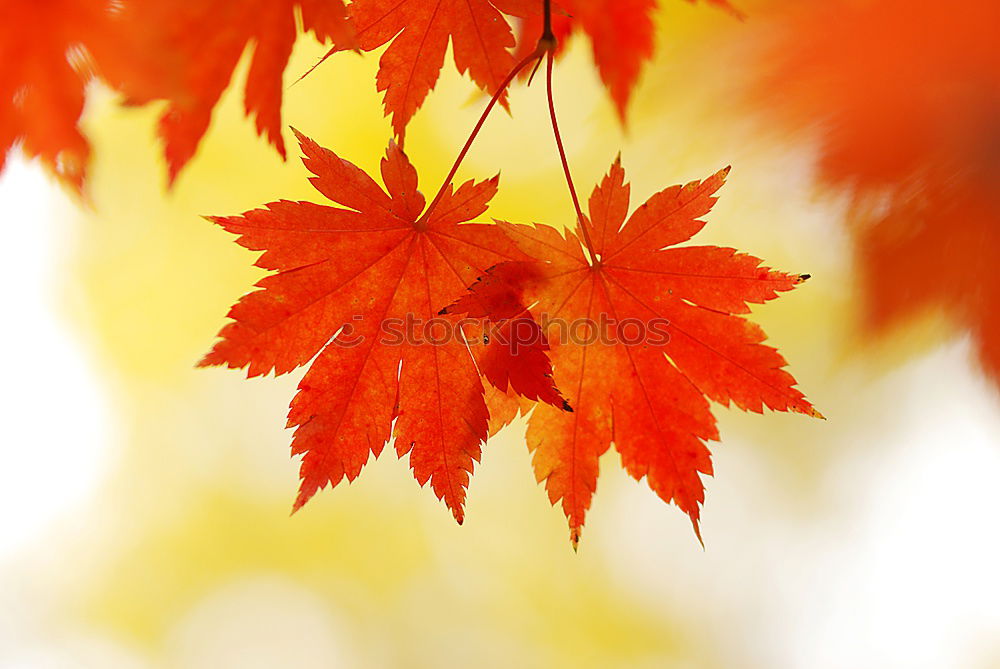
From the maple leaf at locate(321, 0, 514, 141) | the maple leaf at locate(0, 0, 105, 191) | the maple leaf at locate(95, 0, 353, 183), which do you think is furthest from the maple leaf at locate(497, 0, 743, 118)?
the maple leaf at locate(0, 0, 105, 191)

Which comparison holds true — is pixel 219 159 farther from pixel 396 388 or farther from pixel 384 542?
pixel 396 388

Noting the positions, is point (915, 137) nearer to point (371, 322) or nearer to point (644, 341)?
point (644, 341)

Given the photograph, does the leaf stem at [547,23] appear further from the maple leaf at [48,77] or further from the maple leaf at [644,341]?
the maple leaf at [48,77]

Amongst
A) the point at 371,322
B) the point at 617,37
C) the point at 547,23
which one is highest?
the point at 617,37

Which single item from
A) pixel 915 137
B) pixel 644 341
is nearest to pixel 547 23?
pixel 644 341

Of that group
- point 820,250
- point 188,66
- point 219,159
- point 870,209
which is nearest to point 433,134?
point 219,159
